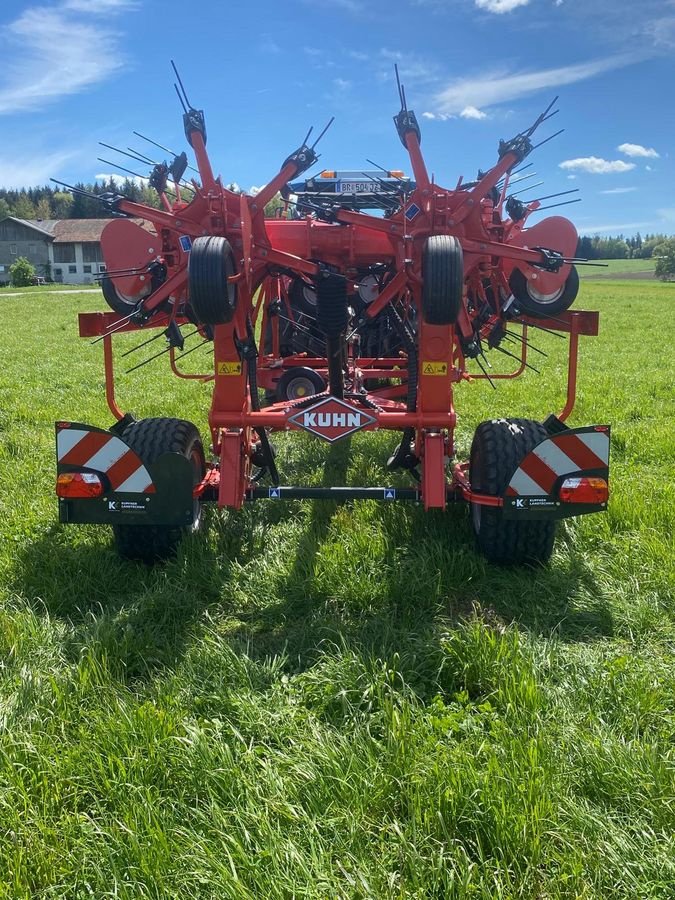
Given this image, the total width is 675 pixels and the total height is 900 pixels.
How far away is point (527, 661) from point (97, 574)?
90.8 inches

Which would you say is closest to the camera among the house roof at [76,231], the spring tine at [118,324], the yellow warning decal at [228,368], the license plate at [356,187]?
the yellow warning decal at [228,368]

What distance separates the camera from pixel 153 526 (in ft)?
12.2

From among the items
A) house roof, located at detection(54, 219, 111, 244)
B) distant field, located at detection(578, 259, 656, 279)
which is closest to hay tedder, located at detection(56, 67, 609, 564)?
house roof, located at detection(54, 219, 111, 244)

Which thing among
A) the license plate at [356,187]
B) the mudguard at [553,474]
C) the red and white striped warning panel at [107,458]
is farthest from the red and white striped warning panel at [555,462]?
the license plate at [356,187]

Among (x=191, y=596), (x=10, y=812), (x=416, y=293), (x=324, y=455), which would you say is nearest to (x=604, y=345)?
(x=324, y=455)

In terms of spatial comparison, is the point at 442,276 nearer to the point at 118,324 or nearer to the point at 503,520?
the point at 503,520

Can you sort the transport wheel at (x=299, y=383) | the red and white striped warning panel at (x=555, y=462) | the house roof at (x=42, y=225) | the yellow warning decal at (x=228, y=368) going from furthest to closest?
the house roof at (x=42, y=225)
the transport wheel at (x=299, y=383)
the yellow warning decal at (x=228, y=368)
the red and white striped warning panel at (x=555, y=462)

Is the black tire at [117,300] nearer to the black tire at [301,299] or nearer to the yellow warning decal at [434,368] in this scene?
the yellow warning decal at [434,368]

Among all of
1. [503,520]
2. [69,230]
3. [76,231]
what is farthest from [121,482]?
[69,230]

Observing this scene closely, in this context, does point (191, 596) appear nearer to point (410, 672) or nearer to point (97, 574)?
point (97, 574)

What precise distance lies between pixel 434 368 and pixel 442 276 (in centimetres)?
68

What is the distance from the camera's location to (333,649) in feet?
9.82

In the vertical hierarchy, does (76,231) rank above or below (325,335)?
above

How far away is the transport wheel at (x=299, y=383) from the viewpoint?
5.61 m
